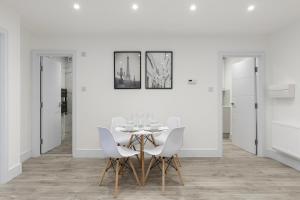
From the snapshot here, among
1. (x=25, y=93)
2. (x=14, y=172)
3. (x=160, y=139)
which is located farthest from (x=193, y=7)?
(x=14, y=172)

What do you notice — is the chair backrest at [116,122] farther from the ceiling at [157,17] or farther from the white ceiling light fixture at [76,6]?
the white ceiling light fixture at [76,6]

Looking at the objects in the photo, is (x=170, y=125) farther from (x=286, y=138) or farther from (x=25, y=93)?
(x=25, y=93)

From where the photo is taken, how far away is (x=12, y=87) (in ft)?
11.4

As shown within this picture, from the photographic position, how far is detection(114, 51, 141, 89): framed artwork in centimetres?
480

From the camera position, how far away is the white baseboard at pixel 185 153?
15.7 feet

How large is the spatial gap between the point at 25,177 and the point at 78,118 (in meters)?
1.56

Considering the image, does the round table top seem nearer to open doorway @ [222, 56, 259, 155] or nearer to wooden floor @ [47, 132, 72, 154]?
wooden floor @ [47, 132, 72, 154]

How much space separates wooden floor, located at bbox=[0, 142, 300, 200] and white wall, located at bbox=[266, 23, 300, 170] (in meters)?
0.83

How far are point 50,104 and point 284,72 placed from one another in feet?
16.7

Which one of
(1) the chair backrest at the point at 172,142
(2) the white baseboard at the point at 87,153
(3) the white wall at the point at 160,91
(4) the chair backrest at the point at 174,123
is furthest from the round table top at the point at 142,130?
(2) the white baseboard at the point at 87,153

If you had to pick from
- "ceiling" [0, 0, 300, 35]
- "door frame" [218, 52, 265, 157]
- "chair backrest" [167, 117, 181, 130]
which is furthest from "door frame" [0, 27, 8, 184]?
"door frame" [218, 52, 265, 157]

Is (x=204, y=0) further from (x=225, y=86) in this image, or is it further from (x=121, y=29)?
(x=225, y=86)

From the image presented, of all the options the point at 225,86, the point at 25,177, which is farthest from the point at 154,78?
the point at 225,86

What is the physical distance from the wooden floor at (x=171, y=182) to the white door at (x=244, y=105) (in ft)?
2.78
